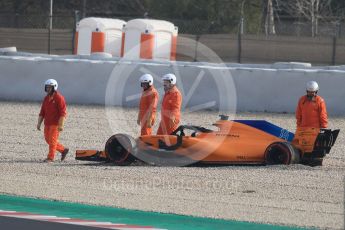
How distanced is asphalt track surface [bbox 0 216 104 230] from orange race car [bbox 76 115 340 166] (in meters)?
4.53

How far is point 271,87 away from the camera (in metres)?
23.5

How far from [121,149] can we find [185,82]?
8.73 metres

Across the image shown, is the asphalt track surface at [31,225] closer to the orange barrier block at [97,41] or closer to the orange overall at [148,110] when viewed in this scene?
the orange overall at [148,110]

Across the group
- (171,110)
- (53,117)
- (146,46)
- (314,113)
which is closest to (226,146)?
(171,110)

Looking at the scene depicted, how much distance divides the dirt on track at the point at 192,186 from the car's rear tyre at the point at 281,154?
0.12 meters

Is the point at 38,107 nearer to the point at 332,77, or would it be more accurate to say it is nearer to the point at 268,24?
the point at 332,77

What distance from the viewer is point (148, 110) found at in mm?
16797

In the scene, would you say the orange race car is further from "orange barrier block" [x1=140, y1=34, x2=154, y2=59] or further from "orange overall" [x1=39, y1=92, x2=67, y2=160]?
"orange barrier block" [x1=140, y1=34, x2=154, y2=59]

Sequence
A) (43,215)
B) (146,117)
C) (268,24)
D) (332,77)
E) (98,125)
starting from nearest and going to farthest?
(43,215)
(146,117)
(98,125)
(332,77)
(268,24)

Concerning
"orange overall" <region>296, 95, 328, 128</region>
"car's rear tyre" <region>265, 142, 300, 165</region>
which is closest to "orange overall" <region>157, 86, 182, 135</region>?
"car's rear tyre" <region>265, 142, 300, 165</region>

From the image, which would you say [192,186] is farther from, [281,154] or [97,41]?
[97,41]

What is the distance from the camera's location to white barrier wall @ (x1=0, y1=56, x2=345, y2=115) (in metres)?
23.2

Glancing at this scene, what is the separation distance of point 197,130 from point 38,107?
9234mm

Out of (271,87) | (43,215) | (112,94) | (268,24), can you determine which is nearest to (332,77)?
(271,87)
